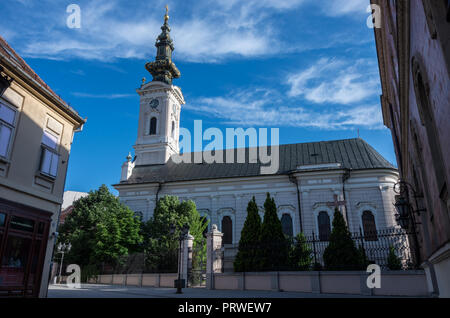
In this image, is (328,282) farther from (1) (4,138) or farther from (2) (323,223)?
(2) (323,223)

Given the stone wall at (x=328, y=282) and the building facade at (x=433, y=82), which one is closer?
the building facade at (x=433, y=82)

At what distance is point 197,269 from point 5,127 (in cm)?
1484

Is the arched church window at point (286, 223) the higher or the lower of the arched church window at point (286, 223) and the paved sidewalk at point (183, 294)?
the higher

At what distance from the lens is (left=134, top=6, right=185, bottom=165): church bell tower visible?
41.3 metres

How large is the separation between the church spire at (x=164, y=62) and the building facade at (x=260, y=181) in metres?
3.71

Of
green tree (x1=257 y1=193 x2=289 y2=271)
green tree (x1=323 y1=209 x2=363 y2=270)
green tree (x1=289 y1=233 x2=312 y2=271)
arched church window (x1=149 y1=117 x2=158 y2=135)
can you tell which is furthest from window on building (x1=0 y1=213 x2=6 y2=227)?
arched church window (x1=149 y1=117 x2=158 y2=135)

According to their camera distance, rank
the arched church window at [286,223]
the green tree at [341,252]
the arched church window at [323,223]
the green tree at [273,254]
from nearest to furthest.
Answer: the green tree at [341,252]
the green tree at [273,254]
the arched church window at [323,223]
the arched church window at [286,223]

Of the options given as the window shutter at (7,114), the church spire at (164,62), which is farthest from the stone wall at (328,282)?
the church spire at (164,62)

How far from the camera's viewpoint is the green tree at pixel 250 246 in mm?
17891

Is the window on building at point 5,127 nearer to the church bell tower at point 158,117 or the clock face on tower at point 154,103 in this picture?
the church bell tower at point 158,117

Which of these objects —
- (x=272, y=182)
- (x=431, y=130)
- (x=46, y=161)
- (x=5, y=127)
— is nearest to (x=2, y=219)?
(x=46, y=161)

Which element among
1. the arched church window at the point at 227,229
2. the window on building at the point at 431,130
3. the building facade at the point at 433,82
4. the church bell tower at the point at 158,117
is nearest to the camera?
the building facade at the point at 433,82
